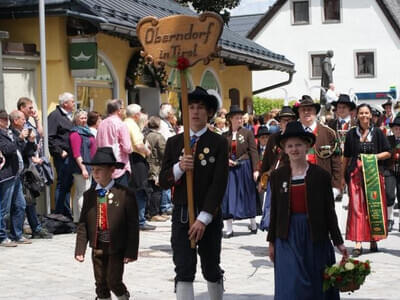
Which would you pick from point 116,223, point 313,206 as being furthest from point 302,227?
point 116,223

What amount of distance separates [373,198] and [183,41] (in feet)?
15.5

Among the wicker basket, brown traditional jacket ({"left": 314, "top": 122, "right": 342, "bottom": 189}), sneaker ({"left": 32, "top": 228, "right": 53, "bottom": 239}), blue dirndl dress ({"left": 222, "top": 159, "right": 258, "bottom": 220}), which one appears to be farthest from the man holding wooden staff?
blue dirndl dress ({"left": 222, "top": 159, "right": 258, "bottom": 220})

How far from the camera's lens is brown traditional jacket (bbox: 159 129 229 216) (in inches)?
260

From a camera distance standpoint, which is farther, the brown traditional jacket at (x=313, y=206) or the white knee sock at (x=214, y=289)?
the white knee sock at (x=214, y=289)

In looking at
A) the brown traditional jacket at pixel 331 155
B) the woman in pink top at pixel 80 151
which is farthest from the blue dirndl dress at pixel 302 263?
the woman in pink top at pixel 80 151

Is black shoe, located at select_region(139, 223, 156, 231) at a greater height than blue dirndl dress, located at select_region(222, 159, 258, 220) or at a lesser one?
lesser

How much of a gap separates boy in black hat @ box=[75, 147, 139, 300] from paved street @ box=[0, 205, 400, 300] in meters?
1.39

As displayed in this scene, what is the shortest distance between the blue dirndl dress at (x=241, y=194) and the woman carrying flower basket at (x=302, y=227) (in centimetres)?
617

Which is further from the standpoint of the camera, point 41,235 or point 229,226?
point 229,226

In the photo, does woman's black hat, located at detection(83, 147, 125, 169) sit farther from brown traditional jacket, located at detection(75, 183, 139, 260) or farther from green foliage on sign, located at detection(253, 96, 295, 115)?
green foliage on sign, located at detection(253, 96, 295, 115)

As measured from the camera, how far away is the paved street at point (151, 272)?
8391 mm

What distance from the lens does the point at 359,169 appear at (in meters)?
10.7

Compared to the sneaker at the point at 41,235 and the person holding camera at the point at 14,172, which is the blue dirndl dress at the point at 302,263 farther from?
the sneaker at the point at 41,235

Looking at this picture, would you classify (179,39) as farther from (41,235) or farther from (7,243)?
(41,235)
